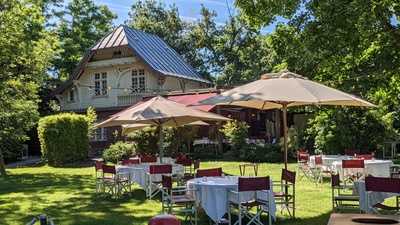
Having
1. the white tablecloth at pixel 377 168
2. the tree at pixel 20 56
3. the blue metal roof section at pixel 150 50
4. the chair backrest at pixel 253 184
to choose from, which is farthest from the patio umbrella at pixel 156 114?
the blue metal roof section at pixel 150 50

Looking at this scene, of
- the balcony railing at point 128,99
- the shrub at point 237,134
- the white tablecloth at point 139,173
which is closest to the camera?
the white tablecloth at point 139,173

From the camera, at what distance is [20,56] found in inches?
741

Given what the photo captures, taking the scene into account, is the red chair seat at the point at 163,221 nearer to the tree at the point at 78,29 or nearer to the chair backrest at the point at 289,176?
the chair backrest at the point at 289,176

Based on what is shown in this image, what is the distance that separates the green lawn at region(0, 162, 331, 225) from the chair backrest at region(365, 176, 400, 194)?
1.43 meters

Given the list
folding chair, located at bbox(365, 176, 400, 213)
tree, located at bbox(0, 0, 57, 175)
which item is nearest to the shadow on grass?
tree, located at bbox(0, 0, 57, 175)

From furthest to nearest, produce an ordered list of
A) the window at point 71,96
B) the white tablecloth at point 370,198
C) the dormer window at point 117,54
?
the window at point 71,96 < the dormer window at point 117,54 < the white tablecloth at point 370,198

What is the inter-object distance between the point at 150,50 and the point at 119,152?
40.8 feet

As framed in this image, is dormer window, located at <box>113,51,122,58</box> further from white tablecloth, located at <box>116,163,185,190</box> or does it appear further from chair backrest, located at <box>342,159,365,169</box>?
chair backrest, located at <box>342,159,365,169</box>

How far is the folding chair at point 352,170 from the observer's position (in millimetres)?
13672

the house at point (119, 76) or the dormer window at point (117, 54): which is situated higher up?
the dormer window at point (117, 54)

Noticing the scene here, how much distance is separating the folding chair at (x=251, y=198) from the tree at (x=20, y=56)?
38.4ft

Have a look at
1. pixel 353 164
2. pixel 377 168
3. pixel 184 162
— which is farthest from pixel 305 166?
pixel 184 162

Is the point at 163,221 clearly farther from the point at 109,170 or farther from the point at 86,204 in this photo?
the point at 109,170

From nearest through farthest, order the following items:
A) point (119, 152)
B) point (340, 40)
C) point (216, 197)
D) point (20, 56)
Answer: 1. point (216, 197)
2. point (340, 40)
3. point (20, 56)
4. point (119, 152)
